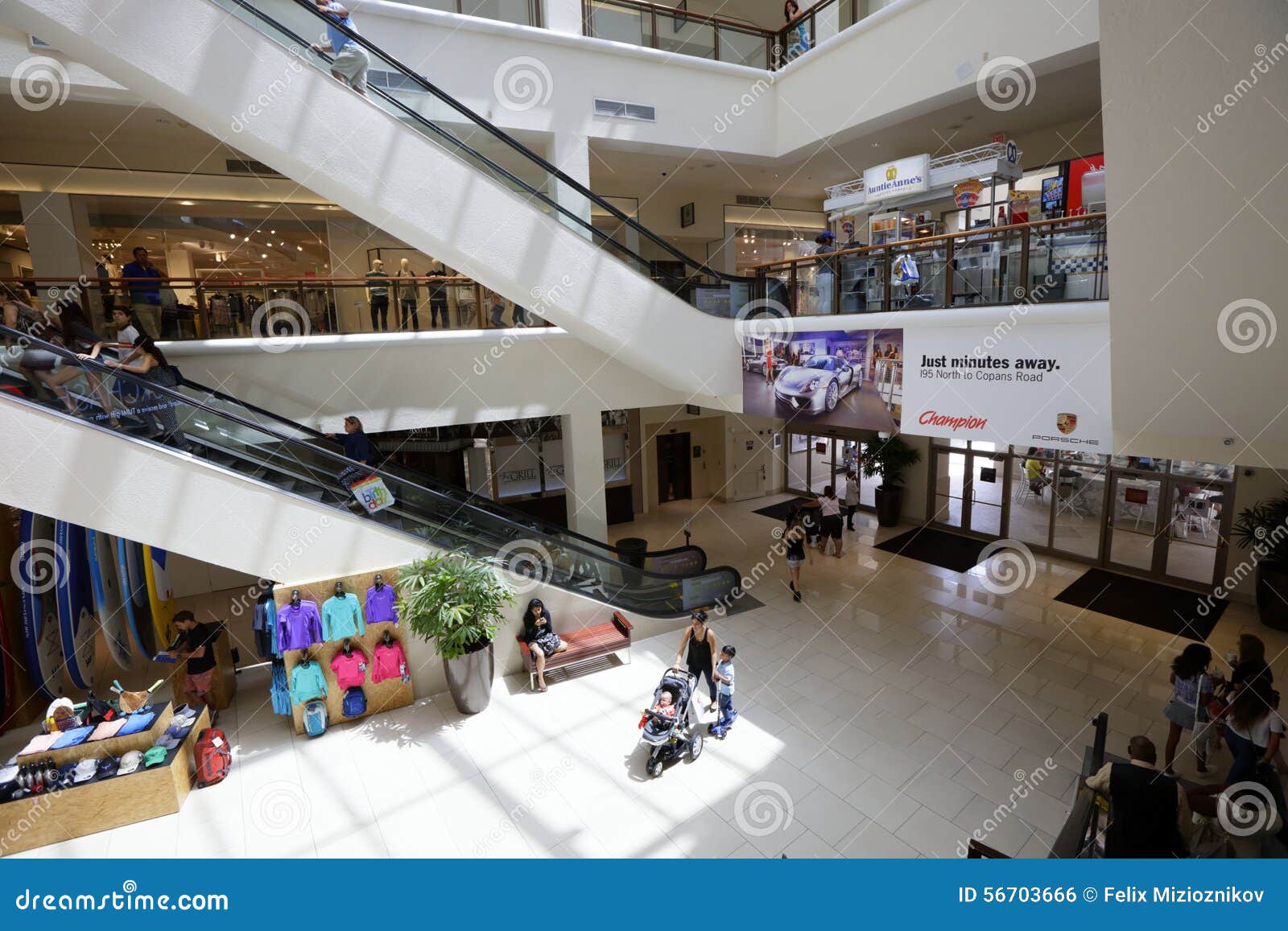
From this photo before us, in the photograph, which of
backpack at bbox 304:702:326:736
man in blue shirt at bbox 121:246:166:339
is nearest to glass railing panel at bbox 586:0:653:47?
man in blue shirt at bbox 121:246:166:339

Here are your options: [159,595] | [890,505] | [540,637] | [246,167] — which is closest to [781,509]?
[890,505]

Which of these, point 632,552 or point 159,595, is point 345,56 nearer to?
point 159,595

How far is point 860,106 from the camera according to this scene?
32.8ft

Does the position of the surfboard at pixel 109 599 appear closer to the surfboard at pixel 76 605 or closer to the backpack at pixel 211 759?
the surfboard at pixel 76 605

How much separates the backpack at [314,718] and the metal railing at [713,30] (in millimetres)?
10745

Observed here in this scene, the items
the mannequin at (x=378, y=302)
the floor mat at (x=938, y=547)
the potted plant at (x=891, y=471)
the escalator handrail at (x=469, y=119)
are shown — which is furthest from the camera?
the potted plant at (x=891, y=471)

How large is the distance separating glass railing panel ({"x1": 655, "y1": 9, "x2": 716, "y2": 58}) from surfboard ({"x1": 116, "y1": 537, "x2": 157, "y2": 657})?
1114 centimetres

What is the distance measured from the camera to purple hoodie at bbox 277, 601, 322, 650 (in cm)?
680

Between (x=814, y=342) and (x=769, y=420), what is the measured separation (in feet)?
29.7

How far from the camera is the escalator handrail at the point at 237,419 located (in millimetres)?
5785

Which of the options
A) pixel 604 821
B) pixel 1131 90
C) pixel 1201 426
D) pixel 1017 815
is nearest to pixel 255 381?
pixel 604 821

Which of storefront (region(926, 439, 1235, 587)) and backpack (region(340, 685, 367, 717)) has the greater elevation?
storefront (region(926, 439, 1235, 587))

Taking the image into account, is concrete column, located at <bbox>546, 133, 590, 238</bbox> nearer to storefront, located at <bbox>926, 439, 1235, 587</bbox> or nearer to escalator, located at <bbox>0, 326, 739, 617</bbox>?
escalator, located at <bbox>0, 326, 739, 617</bbox>

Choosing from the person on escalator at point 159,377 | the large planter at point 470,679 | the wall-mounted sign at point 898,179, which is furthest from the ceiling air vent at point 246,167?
the wall-mounted sign at point 898,179
